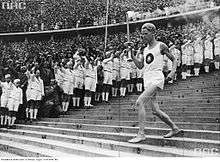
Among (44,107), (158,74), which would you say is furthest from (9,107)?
(158,74)

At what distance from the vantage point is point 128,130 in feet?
20.1

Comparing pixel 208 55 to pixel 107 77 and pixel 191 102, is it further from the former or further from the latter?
pixel 191 102

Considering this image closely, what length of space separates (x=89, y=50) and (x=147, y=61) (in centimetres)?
578

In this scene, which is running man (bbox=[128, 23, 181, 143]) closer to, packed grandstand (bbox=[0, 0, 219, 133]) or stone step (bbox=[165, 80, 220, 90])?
stone step (bbox=[165, 80, 220, 90])

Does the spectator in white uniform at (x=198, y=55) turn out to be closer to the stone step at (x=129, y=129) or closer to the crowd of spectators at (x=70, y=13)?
the crowd of spectators at (x=70, y=13)

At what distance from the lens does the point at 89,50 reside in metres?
10.9

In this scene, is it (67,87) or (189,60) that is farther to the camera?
(189,60)

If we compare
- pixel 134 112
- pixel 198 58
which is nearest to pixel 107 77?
pixel 198 58

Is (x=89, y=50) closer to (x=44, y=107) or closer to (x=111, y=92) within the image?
(x=111, y=92)

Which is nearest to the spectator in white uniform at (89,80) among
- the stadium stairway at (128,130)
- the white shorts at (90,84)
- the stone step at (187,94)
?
the white shorts at (90,84)

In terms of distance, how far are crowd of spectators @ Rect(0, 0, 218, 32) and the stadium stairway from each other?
11.9ft

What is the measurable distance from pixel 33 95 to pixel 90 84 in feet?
4.83

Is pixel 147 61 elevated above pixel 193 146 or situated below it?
above

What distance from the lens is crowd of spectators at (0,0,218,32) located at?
11727 mm
